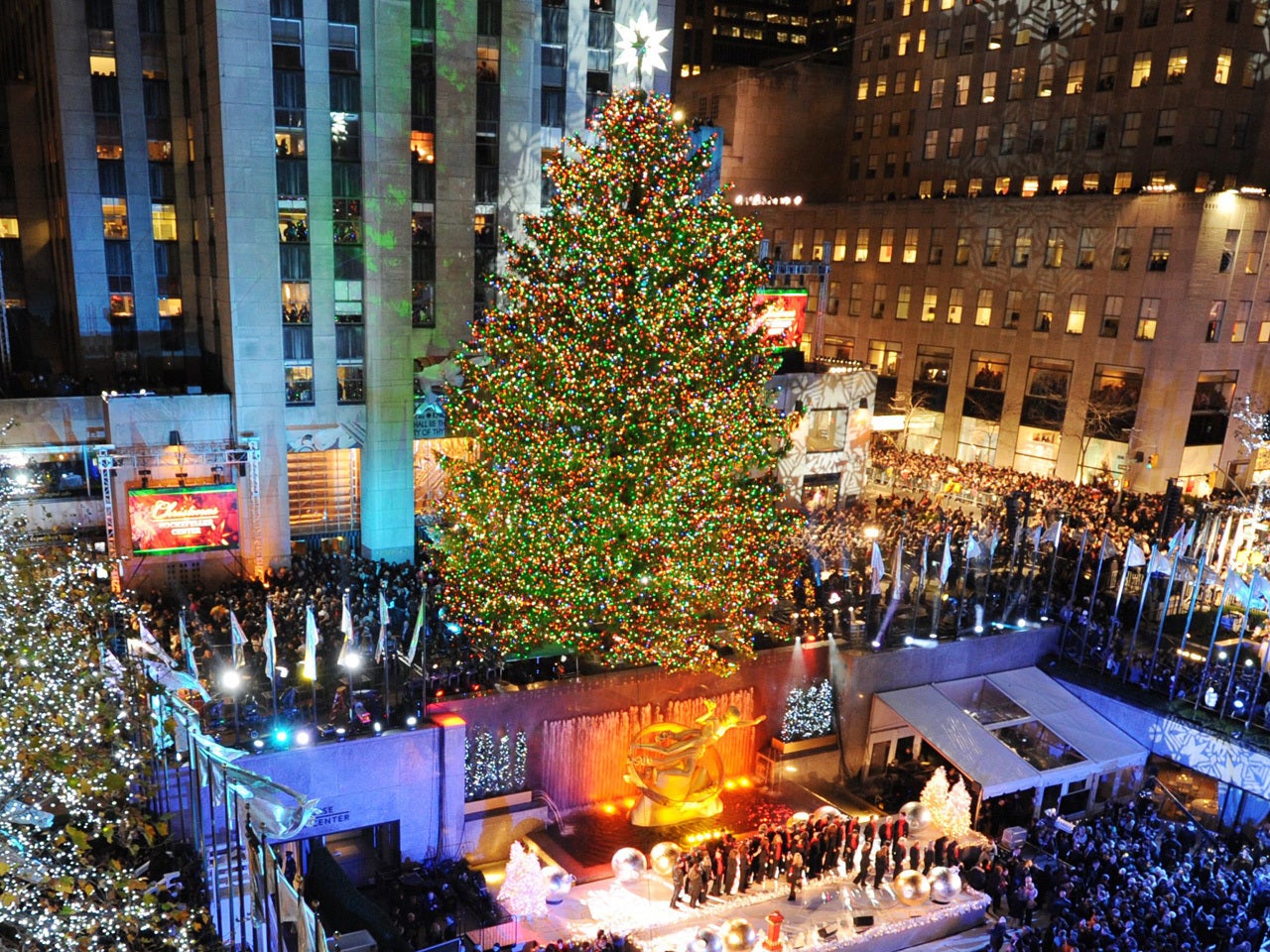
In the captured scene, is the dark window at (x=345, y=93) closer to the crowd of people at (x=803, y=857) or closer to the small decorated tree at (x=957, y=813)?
the crowd of people at (x=803, y=857)

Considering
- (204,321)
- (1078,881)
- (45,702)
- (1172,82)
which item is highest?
(1172,82)

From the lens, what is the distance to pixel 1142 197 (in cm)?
4350

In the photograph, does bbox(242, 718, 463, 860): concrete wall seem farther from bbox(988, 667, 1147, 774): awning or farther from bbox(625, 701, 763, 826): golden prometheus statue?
bbox(988, 667, 1147, 774): awning

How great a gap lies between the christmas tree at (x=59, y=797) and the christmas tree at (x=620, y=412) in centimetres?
857

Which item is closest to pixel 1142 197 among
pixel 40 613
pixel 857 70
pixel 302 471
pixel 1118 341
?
pixel 1118 341

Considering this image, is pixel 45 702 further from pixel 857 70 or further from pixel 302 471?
pixel 857 70

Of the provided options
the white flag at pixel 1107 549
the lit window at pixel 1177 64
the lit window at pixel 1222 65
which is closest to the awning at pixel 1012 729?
the white flag at pixel 1107 549

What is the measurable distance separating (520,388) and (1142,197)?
3674cm

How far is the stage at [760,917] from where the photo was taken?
55.5ft

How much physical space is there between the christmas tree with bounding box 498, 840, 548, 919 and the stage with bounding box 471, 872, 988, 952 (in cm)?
22

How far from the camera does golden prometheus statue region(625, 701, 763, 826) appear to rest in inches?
778

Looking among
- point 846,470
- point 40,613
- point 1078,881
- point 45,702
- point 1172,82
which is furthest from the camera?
point 1172,82

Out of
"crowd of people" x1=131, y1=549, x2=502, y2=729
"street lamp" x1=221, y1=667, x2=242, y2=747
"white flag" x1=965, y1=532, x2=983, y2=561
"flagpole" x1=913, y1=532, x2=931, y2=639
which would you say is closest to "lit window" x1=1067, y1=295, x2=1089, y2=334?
"white flag" x1=965, y1=532, x2=983, y2=561

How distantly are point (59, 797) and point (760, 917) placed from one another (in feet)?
39.8
